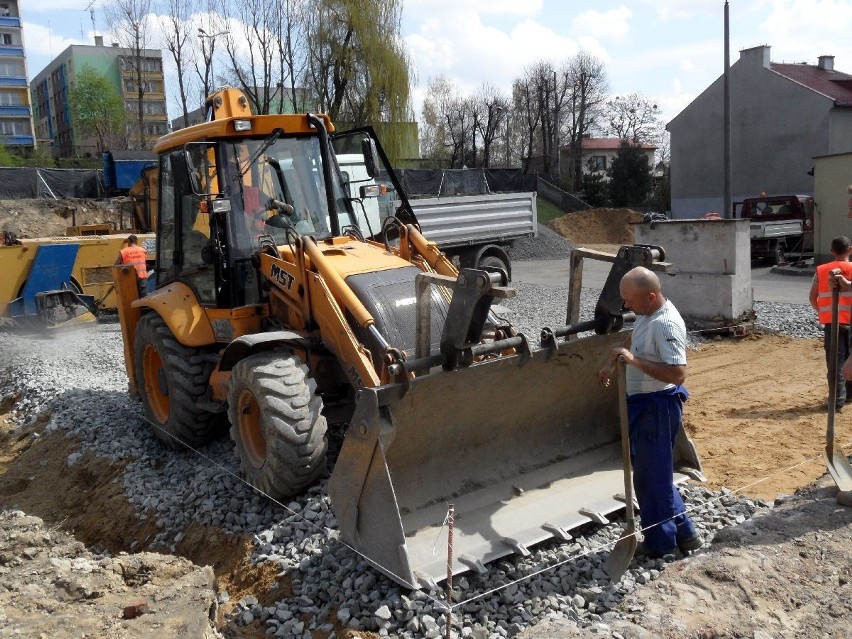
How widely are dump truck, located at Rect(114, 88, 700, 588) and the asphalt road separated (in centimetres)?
1043

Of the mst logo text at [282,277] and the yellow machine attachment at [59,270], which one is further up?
the mst logo text at [282,277]

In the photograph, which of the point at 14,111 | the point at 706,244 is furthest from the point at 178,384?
the point at 14,111

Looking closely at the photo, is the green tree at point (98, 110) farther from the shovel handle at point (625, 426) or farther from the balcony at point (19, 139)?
the shovel handle at point (625, 426)

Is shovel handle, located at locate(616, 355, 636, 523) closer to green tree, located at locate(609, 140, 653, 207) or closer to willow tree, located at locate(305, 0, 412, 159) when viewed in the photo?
willow tree, located at locate(305, 0, 412, 159)

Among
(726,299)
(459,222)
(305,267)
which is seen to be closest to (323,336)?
(305,267)

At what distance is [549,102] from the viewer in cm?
5009

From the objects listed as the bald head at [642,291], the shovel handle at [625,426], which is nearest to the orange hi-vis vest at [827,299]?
the bald head at [642,291]

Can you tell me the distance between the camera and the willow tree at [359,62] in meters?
28.6

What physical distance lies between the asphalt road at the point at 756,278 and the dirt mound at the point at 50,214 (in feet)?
39.5

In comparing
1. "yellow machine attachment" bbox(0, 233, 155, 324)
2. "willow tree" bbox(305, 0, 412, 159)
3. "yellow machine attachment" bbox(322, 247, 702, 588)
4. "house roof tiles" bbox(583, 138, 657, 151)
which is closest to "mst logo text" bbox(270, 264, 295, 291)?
"yellow machine attachment" bbox(322, 247, 702, 588)

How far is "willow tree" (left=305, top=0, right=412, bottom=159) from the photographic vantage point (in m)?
28.6

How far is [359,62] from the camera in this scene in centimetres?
2902

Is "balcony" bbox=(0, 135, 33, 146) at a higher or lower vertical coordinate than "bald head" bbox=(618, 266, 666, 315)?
higher

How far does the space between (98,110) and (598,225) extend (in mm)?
36404
